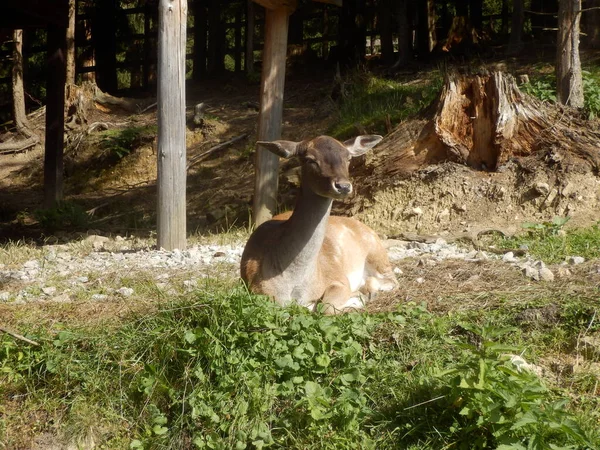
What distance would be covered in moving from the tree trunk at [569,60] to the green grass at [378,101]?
201cm

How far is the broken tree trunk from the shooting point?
1081 centimetres

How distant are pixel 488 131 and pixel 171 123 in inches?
156

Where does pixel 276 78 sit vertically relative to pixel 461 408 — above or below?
above

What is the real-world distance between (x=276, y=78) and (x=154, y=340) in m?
5.81

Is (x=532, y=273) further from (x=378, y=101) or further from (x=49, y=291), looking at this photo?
(x=378, y=101)

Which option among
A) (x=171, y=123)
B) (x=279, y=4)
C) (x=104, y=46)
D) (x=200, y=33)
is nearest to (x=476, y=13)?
(x=200, y=33)

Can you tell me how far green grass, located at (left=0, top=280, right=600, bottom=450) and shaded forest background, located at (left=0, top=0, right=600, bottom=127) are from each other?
41.3ft

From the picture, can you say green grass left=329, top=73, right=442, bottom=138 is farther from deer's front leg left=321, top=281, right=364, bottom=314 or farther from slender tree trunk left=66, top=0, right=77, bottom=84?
slender tree trunk left=66, top=0, right=77, bottom=84

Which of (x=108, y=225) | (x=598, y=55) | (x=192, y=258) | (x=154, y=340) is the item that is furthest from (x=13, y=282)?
(x=598, y=55)

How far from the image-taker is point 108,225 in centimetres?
1339

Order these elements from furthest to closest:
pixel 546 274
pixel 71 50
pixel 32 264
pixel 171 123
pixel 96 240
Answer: pixel 71 50 < pixel 96 240 < pixel 171 123 < pixel 32 264 < pixel 546 274

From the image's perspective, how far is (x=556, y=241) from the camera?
920 centimetres

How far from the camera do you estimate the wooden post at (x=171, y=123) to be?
10.0 meters

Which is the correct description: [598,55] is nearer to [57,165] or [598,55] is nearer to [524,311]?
[57,165]
